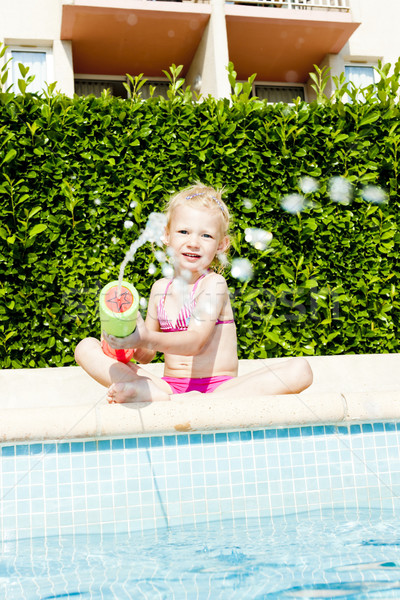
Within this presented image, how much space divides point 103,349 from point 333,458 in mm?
1088

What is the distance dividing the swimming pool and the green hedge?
2.25 metres

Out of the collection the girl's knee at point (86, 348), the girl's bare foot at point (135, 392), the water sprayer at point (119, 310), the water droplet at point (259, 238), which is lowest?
the girl's bare foot at point (135, 392)

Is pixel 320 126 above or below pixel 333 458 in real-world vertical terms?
above

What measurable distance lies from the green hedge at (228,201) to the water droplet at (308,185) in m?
0.05

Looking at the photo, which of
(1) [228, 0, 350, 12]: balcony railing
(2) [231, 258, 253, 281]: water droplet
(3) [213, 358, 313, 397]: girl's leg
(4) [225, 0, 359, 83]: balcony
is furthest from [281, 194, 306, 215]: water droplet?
(1) [228, 0, 350, 12]: balcony railing

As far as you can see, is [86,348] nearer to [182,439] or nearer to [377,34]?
[182,439]

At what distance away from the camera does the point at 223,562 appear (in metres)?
1.79

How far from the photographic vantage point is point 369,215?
4.83 metres

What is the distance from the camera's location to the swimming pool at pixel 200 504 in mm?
1815

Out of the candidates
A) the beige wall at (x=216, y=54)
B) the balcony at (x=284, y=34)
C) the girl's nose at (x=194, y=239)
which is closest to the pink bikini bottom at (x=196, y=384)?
the girl's nose at (x=194, y=239)

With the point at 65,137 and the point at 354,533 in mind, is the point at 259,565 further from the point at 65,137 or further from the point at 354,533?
the point at 65,137

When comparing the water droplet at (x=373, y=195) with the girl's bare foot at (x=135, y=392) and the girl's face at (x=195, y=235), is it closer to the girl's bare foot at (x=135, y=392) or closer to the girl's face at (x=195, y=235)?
the girl's face at (x=195, y=235)

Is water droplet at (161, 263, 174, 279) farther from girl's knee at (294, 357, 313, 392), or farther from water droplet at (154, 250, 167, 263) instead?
girl's knee at (294, 357, 313, 392)

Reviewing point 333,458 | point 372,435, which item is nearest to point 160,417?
point 333,458
